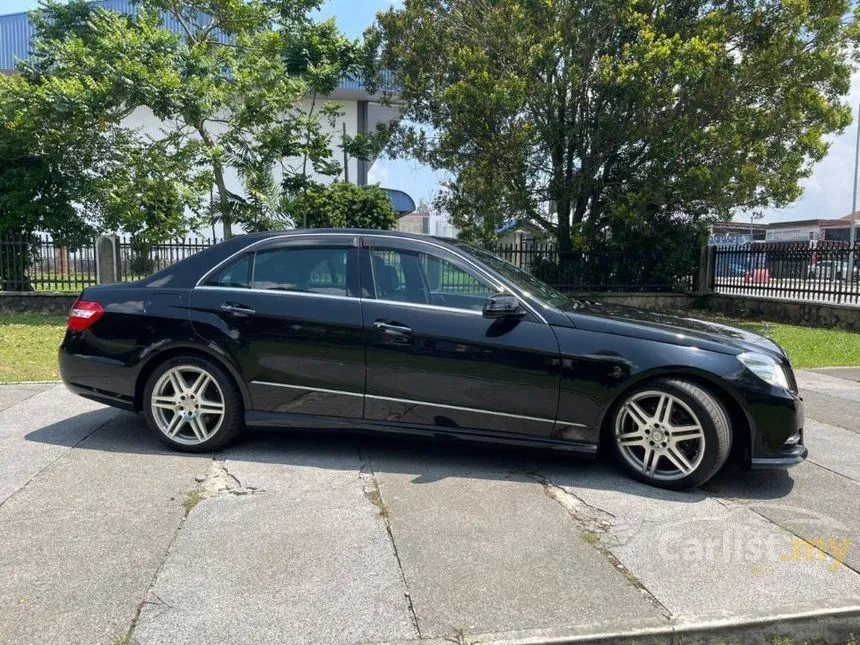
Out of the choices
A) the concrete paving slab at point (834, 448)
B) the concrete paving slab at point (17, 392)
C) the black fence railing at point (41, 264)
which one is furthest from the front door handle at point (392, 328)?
the black fence railing at point (41, 264)

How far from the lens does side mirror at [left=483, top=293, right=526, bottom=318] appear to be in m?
4.22

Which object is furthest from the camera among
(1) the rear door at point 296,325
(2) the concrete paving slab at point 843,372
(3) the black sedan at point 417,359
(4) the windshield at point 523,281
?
(2) the concrete paving slab at point 843,372

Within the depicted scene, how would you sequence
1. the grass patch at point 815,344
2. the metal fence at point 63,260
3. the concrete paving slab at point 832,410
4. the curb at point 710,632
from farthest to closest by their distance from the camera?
the metal fence at point 63,260
the grass patch at point 815,344
the concrete paving slab at point 832,410
the curb at point 710,632

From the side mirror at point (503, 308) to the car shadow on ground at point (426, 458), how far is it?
34.6 inches

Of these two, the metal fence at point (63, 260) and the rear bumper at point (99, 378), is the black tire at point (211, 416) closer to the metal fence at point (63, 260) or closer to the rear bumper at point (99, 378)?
the rear bumper at point (99, 378)

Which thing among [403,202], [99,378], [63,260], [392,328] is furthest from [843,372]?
[403,202]

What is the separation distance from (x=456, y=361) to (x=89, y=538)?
2.31 metres

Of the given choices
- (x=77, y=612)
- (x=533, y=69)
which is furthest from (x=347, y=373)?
(x=533, y=69)

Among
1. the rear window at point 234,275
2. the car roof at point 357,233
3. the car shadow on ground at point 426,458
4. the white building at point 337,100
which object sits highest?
the white building at point 337,100

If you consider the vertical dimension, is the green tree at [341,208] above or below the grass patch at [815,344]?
above

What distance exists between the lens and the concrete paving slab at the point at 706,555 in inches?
116

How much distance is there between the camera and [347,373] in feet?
14.7

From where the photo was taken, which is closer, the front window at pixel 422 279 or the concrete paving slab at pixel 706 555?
the concrete paving slab at pixel 706 555

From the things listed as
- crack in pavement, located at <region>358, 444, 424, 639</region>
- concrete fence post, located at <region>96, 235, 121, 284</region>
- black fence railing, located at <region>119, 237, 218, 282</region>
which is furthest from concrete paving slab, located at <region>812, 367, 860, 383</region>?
concrete fence post, located at <region>96, 235, 121, 284</region>
